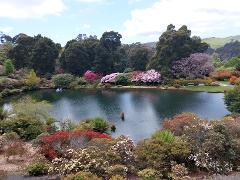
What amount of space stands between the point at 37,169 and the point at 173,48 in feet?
192

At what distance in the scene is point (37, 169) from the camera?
24875mm

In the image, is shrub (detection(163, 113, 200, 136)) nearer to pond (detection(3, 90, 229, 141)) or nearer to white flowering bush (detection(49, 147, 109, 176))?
white flowering bush (detection(49, 147, 109, 176))

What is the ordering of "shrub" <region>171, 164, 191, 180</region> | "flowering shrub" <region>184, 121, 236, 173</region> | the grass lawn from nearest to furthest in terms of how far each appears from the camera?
"shrub" <region>171, 164, 191, 180</region> → "flowering shrub" <region>184, 121, 236, 173</region> → the grass lawn

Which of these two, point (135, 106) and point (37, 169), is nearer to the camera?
point (37, 169)

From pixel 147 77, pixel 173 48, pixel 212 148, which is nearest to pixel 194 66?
pixel 173 48

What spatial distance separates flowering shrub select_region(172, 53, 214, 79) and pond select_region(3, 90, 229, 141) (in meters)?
8.96

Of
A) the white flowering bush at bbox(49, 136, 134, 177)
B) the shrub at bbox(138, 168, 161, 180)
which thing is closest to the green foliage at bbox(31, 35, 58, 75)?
the white flowering bush at bbox(49, 136, 134, 177)

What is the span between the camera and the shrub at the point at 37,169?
24.8m

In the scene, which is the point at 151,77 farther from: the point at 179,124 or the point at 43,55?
the point at 179,124

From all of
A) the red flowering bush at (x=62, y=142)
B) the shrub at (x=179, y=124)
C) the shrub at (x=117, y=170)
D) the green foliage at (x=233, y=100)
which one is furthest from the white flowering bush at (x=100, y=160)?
the green foliage at (x=233, y=100)

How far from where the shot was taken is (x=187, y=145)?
2411 cm

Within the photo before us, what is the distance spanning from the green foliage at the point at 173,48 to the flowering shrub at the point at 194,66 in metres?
1.35

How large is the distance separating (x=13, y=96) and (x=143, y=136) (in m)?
43.9

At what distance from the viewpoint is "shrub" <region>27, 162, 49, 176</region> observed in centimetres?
2478
